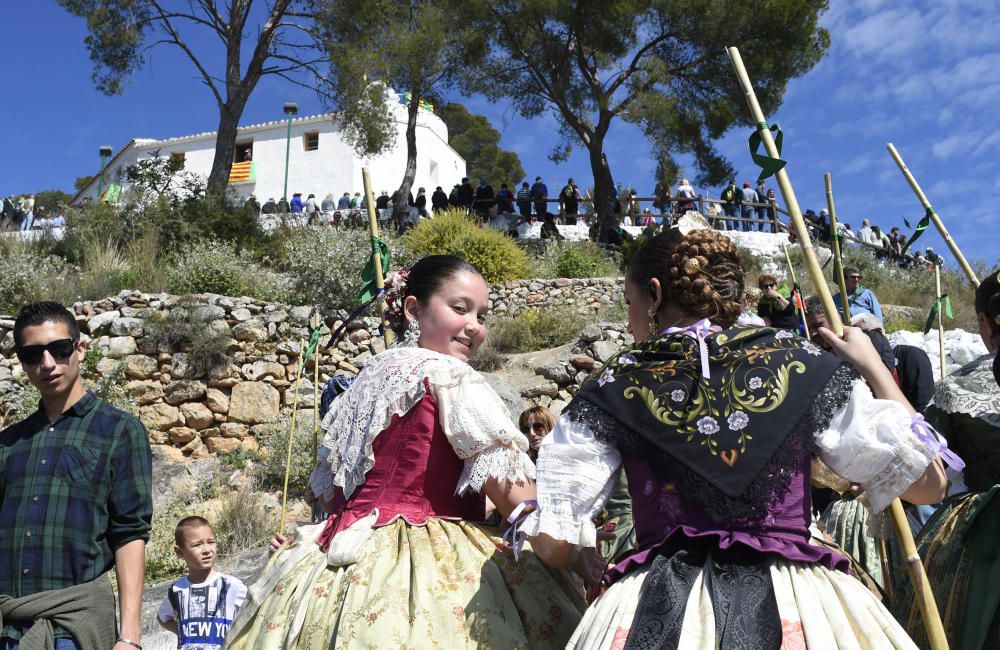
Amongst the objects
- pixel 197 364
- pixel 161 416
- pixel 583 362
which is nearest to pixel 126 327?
pixel 197 364

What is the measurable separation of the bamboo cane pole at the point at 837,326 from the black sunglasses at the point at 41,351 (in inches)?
96.1

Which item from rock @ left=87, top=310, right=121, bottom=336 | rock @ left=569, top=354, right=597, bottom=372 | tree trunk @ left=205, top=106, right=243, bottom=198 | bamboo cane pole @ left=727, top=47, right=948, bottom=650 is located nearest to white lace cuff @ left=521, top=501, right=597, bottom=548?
bamboo cane pole @ left=727, top=47, right=948, bottom=650

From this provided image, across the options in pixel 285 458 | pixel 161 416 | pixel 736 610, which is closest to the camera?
pixel 736 610

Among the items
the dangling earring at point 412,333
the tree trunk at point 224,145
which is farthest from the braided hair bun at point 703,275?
the tree trunk at point 224,145

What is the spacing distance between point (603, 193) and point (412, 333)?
19.8 m

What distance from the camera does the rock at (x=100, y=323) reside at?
467 inches

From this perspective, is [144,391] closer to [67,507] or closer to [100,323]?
[100,323]

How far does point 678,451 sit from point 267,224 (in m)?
18.5

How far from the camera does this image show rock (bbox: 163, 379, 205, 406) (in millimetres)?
11719

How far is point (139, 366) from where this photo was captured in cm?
1167

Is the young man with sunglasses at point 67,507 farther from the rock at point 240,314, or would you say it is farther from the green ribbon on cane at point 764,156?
the rock at point 240,314

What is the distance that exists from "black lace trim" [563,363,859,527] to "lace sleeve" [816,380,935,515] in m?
0.03

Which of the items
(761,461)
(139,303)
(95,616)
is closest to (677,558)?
(761,461)

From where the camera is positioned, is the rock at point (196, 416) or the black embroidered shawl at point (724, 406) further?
the rock at point (196, 416)
